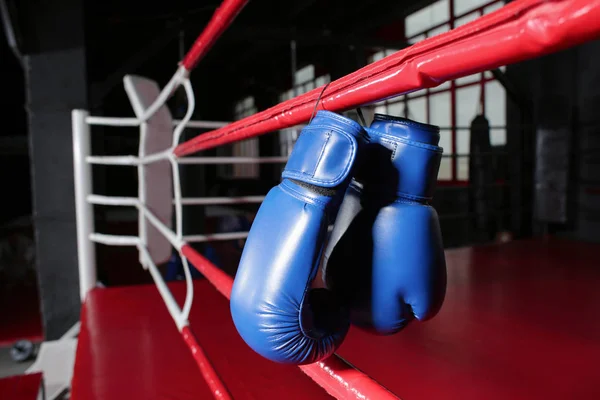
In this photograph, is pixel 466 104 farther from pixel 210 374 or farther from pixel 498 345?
pixel 210 374

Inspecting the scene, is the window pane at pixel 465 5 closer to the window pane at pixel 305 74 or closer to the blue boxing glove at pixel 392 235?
the window pane at pixel 305 74

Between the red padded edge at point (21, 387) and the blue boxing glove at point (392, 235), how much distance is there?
4.27 ft

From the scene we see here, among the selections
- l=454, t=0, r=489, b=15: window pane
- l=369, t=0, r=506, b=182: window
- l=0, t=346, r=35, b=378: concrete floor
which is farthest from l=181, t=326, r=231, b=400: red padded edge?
l=454, t=0, r=489, b=15: window pane

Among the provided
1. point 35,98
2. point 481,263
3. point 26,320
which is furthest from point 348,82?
point 26,320

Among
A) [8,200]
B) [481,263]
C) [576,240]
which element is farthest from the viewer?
[8,200]

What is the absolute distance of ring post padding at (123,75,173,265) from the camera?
4.93ft

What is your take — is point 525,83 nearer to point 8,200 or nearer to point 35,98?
point 35,98

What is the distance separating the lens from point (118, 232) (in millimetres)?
5336

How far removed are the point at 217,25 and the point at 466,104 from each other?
618cm

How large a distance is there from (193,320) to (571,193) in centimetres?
283

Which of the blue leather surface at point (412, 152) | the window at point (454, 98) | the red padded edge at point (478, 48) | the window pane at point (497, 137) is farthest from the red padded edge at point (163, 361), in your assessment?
the window pane at point (497, 137)

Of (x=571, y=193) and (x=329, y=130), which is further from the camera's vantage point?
(x=571, y=193)

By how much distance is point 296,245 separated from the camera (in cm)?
41

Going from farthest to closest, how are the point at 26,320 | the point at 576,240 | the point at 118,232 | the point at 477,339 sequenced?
the point at 118,232
the point at 576,240
the point at 26,320
the point at 477,339
